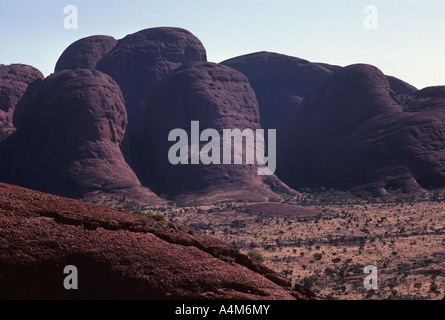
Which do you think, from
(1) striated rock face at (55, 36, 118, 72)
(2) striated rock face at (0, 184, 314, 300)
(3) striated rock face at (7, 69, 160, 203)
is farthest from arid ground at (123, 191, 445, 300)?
(1) striated rock face at (55, 36, 118, 72)

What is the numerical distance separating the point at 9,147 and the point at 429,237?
47932mm

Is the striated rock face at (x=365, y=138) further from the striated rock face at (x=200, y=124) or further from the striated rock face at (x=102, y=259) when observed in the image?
the striated rock face at (x=102, y=259)

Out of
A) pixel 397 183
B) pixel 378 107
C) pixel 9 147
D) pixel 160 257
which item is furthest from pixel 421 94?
pixel 160 257

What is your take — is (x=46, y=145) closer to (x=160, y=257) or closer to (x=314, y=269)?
(x=314, y=269)

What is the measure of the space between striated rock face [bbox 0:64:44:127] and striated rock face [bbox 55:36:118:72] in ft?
28.0

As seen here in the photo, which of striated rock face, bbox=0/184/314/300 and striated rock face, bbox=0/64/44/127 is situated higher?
striated rock face, bbox=0/64/44/127

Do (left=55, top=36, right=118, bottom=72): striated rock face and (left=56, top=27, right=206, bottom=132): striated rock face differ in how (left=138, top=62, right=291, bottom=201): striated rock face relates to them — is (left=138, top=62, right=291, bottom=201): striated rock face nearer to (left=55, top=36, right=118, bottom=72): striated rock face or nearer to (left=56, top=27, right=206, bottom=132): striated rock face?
(left=56, top=27, right=206, bottom=132): striated rock face

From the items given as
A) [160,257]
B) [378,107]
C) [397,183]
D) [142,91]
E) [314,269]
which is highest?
[142,91]

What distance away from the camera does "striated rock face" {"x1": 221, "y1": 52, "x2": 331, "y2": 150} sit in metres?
89.7

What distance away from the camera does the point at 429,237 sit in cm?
3284

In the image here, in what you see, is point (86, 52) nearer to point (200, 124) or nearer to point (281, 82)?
point (281, 82)

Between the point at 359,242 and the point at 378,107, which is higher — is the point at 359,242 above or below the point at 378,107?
below

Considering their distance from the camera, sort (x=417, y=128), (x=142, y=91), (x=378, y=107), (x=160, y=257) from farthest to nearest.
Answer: (x=142, y=91), (x=378, y=107), (x=417, y=128), (x=160, y=257)
